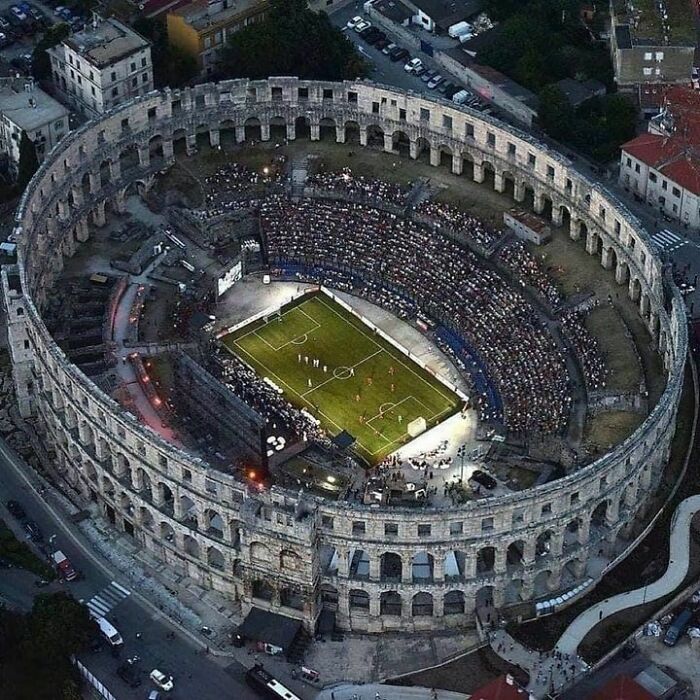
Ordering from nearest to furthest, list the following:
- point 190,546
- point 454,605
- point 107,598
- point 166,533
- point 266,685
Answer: point 266,685 → point 454,605 → point 107,598 → point 190,546 → point 166,533

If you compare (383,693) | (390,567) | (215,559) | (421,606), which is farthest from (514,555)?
(215,559)

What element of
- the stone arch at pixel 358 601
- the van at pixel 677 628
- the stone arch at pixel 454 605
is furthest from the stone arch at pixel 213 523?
the van at pixel 677 628

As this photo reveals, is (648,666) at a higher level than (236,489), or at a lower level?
lower

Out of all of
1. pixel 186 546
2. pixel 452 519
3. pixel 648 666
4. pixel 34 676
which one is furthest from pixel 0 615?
pixel 648 666

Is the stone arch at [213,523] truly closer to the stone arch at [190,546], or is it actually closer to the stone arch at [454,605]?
the stone arch at [190,546]

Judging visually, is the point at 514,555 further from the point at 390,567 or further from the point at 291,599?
the point at 291,599

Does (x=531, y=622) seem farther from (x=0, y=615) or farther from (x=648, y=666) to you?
(x=0, y=615)
